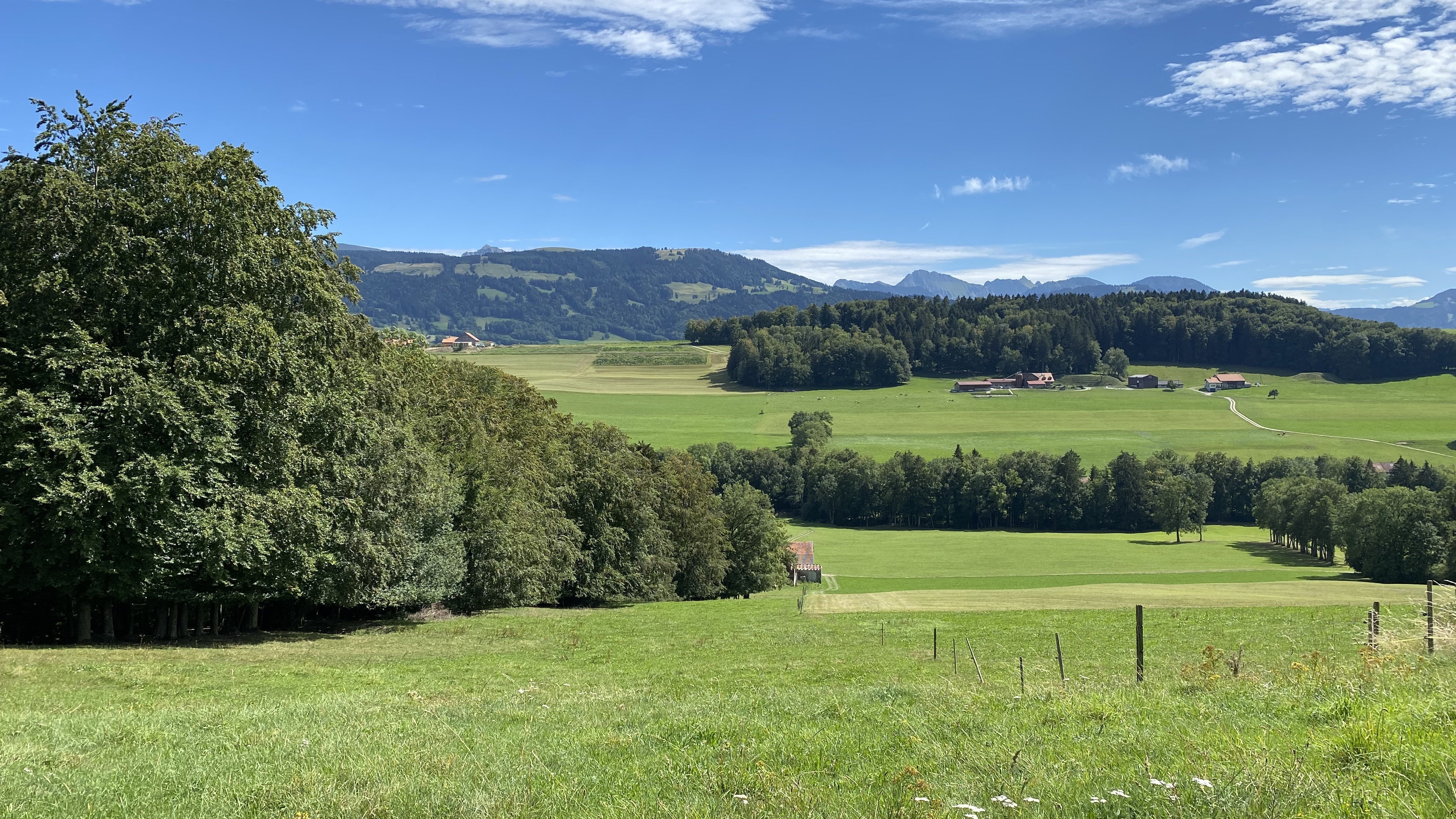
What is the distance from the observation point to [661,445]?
125562mm

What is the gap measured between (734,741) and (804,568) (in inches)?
2903

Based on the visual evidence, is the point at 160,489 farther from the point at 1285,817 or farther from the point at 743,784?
the point at 1285,817

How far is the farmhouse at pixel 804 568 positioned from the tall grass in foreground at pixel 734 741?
60270 millimetres

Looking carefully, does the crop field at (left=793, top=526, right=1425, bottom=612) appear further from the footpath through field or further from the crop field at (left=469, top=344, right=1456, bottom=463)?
the footpath through field

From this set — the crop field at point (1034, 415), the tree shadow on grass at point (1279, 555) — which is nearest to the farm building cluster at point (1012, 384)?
the crop field at point (1034, 415)

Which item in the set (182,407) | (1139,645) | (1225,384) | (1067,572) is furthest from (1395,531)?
(1225,384)

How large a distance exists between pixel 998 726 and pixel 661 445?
11732cm

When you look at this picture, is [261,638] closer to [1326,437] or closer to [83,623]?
[83,623]

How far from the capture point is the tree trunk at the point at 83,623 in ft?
74.6

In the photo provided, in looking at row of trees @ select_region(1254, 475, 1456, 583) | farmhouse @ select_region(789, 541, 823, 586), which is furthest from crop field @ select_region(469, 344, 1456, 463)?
row of trees @ select_region(1254, 475, 1456, 583)

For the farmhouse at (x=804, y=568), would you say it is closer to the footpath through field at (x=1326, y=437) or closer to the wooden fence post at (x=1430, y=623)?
the wooden fence post at (x=1430, y=623)

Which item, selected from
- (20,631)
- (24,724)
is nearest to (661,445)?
(20,631)

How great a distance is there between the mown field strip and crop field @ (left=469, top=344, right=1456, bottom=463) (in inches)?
3038

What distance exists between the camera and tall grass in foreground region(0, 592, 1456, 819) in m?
6.36
